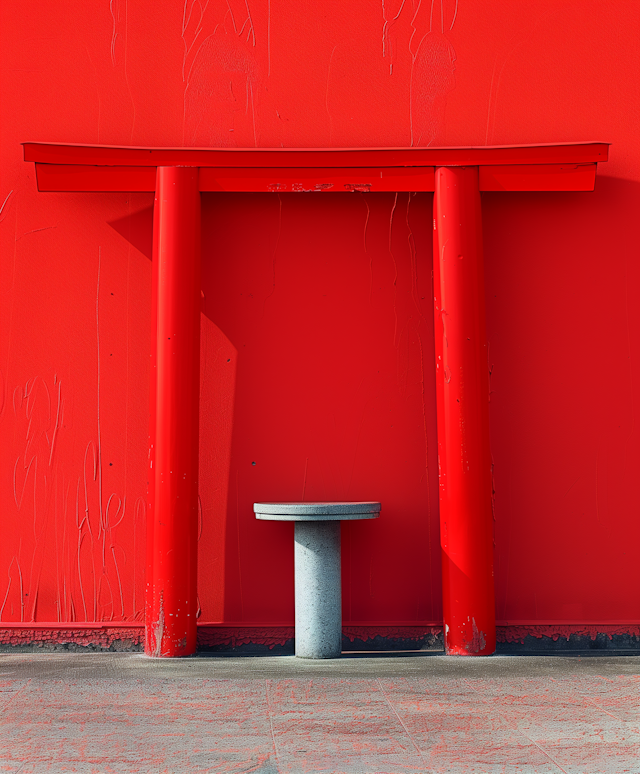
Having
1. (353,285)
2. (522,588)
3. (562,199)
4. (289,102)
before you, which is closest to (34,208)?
(289,102)

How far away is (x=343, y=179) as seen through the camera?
199 inches

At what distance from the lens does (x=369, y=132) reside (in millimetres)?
5402

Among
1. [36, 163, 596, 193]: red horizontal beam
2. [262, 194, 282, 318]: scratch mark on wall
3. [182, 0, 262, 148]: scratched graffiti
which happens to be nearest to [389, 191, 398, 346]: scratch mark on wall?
[36, 163, 596, 193]: red horizontal beam

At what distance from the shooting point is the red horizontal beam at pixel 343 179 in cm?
498

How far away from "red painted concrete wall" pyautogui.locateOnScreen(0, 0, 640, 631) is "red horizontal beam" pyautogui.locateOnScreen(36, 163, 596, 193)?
0.29 m

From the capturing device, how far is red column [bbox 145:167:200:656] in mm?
4664

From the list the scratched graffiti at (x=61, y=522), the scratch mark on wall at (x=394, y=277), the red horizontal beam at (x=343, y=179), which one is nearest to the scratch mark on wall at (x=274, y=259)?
the red horizontal beam at (x=343, y=179)

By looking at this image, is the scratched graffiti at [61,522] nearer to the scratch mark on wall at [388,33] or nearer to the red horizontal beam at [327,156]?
the red horizontal beam at [327,156]

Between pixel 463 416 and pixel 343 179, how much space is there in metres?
1.89

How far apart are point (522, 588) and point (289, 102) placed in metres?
4.02

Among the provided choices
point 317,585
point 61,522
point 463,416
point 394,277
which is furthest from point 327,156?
point 61,522

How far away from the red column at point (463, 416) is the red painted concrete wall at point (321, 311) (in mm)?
354

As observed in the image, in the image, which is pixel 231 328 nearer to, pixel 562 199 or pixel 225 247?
pixel 225 247

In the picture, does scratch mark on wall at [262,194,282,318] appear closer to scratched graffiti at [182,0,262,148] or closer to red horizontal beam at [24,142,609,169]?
red horizontal beam at [24,142,609,169]
